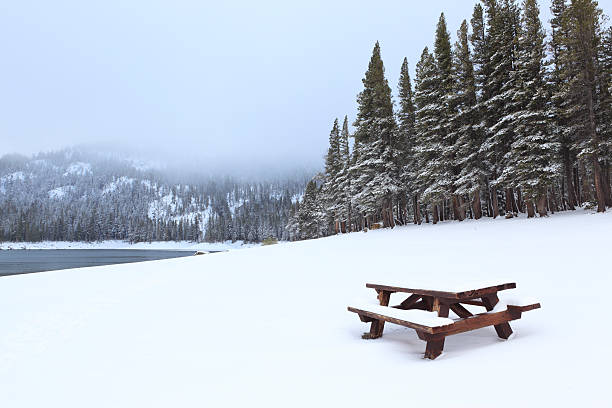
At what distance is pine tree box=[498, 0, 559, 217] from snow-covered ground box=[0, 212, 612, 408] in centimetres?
1039

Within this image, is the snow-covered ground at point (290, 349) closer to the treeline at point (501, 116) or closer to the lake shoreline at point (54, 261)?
the treeline at point (501, 116)

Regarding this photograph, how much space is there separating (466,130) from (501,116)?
85.2 inches

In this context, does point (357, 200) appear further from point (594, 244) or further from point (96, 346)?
point (96, 346)

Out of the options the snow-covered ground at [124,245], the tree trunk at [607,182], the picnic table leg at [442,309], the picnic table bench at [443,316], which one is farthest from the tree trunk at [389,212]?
the snow-covered ground at [124,245]

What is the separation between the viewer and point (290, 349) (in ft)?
14.7

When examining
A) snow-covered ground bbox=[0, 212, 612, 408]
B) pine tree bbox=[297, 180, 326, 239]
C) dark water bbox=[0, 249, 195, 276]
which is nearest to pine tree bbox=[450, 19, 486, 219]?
snow-covered ground bbox=[0, 212, 612, 408]

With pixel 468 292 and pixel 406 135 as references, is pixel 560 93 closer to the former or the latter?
pixel 406 135

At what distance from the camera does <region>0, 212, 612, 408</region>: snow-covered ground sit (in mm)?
3055

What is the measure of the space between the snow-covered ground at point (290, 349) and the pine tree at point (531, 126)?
34.1ft

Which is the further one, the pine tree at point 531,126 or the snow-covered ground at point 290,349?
the pine tree at point 531,126

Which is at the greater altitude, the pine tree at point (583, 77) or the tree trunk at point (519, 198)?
the pine tree at point (583, 77)

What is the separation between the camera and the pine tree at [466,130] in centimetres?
2191

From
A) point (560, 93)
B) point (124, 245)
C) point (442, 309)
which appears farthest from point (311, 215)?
point (124, 245)

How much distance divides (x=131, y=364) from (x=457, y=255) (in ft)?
34.8
